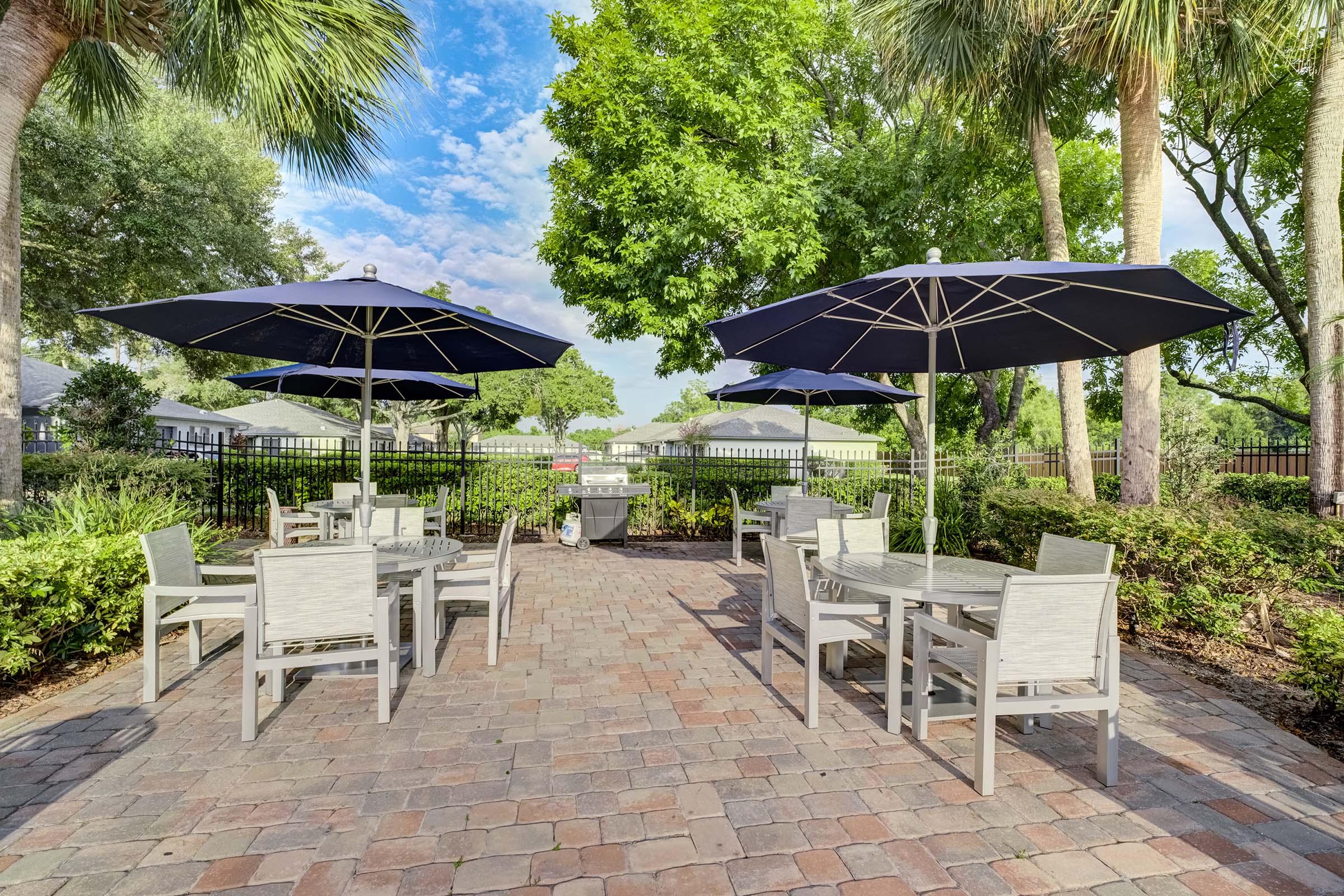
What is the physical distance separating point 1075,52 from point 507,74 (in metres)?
9.00

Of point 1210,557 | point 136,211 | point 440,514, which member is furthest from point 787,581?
point 136,211

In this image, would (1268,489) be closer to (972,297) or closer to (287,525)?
(972,297)

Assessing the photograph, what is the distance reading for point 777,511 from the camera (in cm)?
759

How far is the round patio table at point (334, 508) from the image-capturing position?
257 inches

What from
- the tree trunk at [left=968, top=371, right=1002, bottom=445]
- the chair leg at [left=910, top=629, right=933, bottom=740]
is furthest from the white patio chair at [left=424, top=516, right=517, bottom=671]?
the tree trunk at [left=968, top=371, right=1002, bottom=445]

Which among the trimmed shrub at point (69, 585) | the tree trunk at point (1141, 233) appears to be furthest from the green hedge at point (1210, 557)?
the trimmed shrub at point (69, 585)

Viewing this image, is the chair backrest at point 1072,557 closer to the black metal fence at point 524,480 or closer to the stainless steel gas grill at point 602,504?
the black metal fence at point 524,480

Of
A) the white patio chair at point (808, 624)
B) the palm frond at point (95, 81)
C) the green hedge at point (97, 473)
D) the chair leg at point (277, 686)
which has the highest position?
the palm frond at point (95, 81)

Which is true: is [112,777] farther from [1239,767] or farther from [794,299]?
[1239,767]

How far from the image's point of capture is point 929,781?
2654 millimetres

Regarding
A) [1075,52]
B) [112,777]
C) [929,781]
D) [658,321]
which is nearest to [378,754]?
[112,777]

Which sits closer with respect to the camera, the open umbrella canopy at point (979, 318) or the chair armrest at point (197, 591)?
the open umbrella canopy at point (979, 318)

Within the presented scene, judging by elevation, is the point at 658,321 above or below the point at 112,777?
above

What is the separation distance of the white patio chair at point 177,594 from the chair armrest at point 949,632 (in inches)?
143
